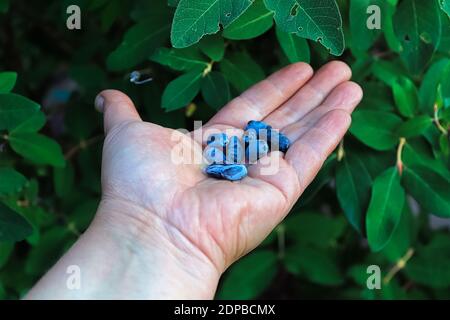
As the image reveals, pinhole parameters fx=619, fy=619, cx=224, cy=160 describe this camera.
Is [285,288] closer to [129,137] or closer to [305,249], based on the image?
[305,249]

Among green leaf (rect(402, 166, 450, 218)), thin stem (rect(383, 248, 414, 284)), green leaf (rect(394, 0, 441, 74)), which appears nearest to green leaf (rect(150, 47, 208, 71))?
green leaf (rect(394, 0, 441, 74))

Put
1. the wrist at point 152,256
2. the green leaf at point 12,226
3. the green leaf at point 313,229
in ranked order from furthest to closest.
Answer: the green leaf at point 313,229
the green leaf at point 12,226
the wrist at point 152,256

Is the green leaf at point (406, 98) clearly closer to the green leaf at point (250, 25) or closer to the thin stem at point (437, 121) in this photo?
the thin stem at point (437, 121)

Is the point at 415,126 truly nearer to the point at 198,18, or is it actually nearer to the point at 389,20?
the point at 389,20

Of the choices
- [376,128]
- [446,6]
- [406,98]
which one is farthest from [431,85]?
[446,6]

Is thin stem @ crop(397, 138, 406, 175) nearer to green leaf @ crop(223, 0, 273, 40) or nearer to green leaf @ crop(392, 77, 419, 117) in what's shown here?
green leaf @ crop(392, 77, 419, 117)

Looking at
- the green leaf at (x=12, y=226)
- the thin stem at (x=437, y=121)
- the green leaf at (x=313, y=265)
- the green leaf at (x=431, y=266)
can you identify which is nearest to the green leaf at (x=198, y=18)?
the green leaf at (x=12, y=226)
